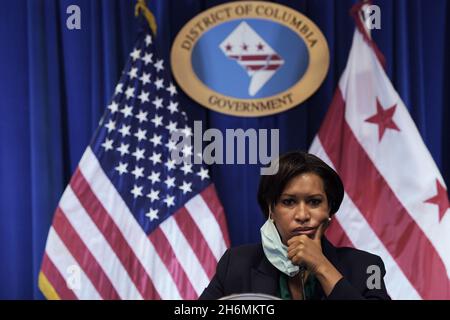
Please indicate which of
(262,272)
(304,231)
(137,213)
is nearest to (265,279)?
(262,272)

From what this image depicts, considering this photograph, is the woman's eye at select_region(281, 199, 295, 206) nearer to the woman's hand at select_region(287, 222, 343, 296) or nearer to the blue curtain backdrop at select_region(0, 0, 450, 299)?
the woman's hand at select_region(287, 222, 343, 296)

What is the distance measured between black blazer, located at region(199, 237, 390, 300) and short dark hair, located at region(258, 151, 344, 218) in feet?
0.36

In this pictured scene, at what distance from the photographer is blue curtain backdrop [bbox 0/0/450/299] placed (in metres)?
2.48

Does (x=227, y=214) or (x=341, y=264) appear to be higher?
(x=341, y=264)

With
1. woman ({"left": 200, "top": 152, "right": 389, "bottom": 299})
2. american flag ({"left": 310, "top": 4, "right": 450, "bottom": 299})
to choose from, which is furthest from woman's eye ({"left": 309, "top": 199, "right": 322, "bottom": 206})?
american flag ({"left": 310, "top": 4, "right": 450, "bottom": 299})

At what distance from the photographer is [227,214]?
251 centimetres

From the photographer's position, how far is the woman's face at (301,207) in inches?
41.9

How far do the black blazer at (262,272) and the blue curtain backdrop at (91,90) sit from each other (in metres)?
1.29

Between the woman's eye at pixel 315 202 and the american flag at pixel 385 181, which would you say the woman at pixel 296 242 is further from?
the american flag at pixel 385 181

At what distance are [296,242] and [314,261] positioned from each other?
2.0 inches

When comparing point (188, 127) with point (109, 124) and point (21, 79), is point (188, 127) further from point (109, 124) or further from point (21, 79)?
point (21, 79)

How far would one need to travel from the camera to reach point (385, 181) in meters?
2.32
